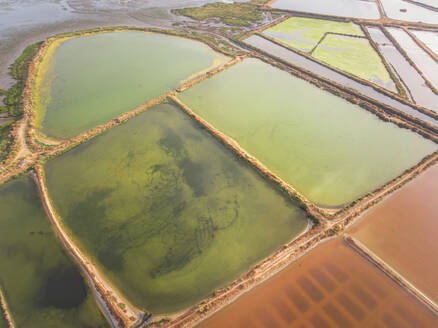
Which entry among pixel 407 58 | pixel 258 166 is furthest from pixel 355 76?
pixel 258 166

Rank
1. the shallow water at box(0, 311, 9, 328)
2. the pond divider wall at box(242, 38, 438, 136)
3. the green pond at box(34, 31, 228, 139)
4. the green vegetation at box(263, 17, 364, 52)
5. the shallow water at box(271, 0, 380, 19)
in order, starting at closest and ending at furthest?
1. the shallow water at box(0, 311, 9, 328)
2. the pond divider wall at box(242, 38, 438, 136)
3. the green pond at box(34, 31, 228, 139)
4. the green vegetation at box(263, 17, 364, 52)
5. the shallow water at box(271, 0, 380, 19)

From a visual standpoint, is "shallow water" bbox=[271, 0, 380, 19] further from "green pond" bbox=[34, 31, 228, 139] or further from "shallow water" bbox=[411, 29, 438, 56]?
"green pond" bbox=[34, 31, 228, 139]

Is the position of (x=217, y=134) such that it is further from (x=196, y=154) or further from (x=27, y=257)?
(x=27, y=257)

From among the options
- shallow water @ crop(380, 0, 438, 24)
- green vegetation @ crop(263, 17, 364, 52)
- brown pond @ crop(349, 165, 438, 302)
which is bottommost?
brown pond @ crop(349, 165, 438, 302)

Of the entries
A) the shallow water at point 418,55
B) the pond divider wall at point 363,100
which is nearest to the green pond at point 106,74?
the pond divider wall at point 363,100

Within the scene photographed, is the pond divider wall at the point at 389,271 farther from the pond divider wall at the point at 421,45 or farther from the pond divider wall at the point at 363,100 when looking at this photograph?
the pond divider wall at the point at 421,45

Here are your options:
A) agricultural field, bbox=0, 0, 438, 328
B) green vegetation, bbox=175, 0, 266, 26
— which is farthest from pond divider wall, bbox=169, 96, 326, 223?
green vegetation, bbox=175, 0, 266, 26

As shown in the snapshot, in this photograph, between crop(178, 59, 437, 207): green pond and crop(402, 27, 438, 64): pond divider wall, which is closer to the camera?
crop(178, 59, 437, 207): green pond
